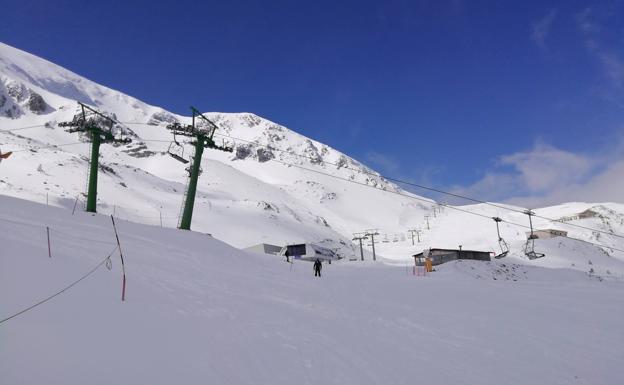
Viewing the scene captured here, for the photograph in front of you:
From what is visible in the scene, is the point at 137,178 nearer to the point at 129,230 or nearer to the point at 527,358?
the point at 129,230

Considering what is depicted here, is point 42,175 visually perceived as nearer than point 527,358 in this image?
No

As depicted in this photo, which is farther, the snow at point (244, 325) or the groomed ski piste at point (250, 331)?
the snow at point (244, 325)

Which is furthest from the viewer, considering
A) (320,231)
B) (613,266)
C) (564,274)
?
(320,231)

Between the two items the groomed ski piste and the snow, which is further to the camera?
the snow

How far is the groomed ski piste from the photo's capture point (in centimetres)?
647

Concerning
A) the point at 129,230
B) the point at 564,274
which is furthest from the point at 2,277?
the point at 564,274

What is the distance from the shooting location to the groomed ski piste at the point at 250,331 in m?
6.47

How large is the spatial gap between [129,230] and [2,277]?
19.1 metres

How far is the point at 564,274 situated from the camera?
139ft

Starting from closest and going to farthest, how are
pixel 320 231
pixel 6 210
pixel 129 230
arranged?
pixel 6 210, pixel 129 230, pixel 320 231

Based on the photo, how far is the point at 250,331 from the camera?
977 centimetres

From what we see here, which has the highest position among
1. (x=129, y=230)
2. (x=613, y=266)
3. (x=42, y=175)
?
(x=42, y=175)

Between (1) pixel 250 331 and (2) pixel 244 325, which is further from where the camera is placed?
(2) pixel 244 325

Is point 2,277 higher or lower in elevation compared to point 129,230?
lower
